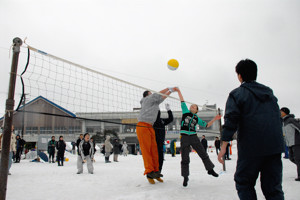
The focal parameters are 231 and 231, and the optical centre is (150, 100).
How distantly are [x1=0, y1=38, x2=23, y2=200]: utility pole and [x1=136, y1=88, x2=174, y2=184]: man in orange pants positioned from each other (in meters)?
2.27

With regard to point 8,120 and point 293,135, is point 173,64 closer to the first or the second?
point 293,135

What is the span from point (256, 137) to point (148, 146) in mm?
2700

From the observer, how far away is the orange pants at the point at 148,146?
Result: 4.60 metres

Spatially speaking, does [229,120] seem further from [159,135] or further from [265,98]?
[159,135]

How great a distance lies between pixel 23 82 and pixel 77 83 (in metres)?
1.69

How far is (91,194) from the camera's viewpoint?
4008mm

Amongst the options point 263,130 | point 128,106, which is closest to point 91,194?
point 128,106

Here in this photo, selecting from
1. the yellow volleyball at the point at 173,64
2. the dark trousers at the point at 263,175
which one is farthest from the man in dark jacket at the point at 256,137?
the yellow volleyball at the point at 173,64

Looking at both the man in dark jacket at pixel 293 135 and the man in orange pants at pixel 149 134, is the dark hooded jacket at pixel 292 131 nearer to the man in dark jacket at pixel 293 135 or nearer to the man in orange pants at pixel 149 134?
the man in dark jacket at pixel 293 135

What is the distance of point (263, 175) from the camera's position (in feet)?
7.41

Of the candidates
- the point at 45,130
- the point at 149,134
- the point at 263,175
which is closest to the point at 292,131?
the point at 149,134

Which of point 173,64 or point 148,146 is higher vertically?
point 173,64

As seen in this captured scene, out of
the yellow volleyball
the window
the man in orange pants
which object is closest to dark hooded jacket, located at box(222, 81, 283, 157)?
the man in orange pants

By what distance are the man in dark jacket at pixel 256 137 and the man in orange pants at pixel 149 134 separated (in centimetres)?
237
